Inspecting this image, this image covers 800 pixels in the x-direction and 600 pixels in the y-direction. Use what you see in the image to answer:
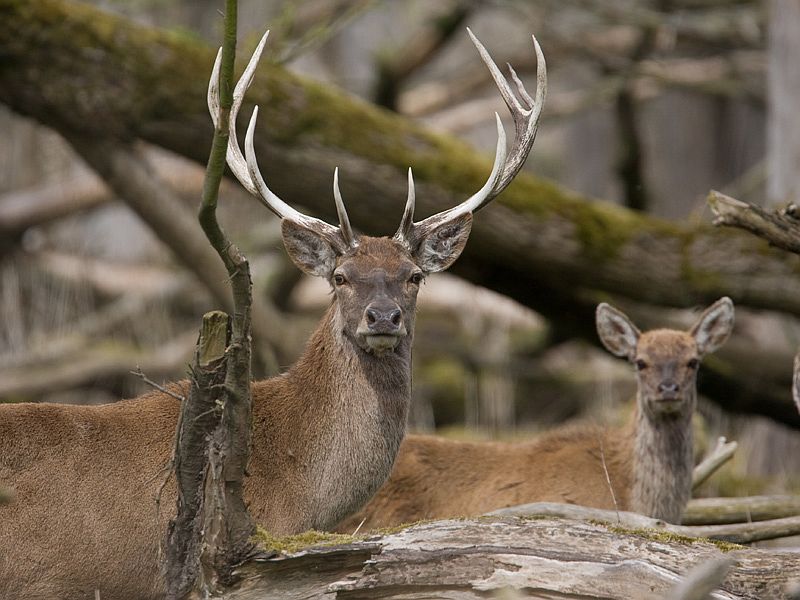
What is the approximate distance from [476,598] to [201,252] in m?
6.87

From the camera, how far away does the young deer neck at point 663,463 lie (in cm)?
803

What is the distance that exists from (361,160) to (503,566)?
5.66 m

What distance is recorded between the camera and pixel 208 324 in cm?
496

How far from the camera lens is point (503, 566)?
4.93 meters

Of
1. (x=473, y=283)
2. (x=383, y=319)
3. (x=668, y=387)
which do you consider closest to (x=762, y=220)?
(x=668, y=387)

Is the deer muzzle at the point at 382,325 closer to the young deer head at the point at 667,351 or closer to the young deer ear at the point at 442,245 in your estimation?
the young deer ear at the point at 442,245

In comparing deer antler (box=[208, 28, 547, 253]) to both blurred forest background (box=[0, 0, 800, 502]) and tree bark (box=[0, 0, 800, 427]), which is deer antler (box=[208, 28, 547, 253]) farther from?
blurred forest background (box=[0, 0, 800, 502])

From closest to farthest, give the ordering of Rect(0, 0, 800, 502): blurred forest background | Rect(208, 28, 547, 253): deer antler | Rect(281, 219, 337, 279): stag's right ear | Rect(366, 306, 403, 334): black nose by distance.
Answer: Rect(366, 306, 403, 334): black nose < Rect(208, 28, 547, 253): deer antler < Rect(281, 219, 337, 279): stag's right ear < Rect(0, 0, 800, 502): blurred forest background

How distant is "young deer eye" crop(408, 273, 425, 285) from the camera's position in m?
6.50

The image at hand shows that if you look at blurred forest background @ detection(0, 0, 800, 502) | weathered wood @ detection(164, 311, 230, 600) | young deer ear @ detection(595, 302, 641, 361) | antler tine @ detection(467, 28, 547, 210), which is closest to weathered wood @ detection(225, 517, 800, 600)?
weathered wood @ detection(164, 311, 230, 600)

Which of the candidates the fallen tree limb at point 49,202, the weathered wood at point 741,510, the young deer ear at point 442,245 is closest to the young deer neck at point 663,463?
the weathered wood at point 741,510

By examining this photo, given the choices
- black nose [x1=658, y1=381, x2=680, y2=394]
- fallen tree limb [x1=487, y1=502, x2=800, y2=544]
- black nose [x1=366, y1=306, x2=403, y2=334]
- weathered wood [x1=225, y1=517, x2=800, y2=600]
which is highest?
black nose [x1=658, y1=381, x2=680, y2=394]

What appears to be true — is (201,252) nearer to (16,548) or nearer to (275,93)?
(275,93)

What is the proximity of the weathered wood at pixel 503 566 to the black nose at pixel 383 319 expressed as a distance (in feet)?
4.23
